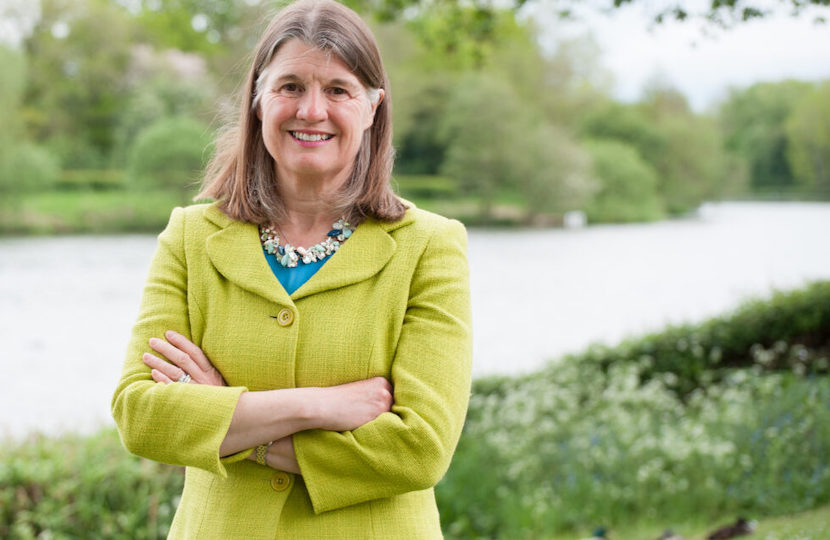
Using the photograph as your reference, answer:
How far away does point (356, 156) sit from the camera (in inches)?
72.1

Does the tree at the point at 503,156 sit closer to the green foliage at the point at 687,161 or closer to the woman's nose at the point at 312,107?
the green foliage at the point at 687,161

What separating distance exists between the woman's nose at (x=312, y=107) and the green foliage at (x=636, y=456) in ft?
10.8

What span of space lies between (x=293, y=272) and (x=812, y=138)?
47.6 feet

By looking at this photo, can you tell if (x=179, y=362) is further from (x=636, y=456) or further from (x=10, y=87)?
(x=10, y=87)

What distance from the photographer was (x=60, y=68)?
1217 inches

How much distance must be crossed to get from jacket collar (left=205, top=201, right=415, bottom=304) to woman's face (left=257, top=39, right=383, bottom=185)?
0.18m

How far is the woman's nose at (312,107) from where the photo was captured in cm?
163

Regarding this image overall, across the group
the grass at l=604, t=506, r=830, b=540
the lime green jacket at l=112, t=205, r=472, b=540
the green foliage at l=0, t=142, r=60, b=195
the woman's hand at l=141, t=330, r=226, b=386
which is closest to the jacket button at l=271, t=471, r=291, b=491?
the lime green jacket at l=112, t=205, r=472, b=540

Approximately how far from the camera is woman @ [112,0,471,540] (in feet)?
5.17

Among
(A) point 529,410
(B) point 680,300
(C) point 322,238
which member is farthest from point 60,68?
(C) point 322,238

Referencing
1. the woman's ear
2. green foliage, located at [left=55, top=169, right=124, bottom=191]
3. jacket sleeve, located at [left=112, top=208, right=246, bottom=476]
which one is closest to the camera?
jacket sleeve, located at [left=112, top=208, right=246, bottom=476]

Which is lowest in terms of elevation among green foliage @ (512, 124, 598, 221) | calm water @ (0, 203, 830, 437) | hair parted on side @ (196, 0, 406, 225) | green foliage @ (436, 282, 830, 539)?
calm water @ (0, 203, 830, 437)

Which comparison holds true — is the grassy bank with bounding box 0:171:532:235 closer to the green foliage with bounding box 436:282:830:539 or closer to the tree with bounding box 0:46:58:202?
the tree with bounding box 0:46:58:202

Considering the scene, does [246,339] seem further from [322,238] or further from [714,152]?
[714,152]
